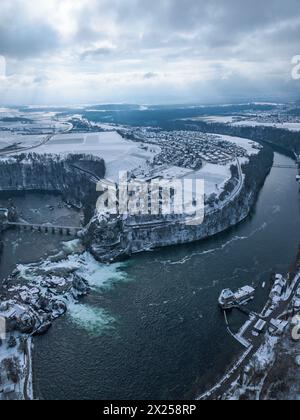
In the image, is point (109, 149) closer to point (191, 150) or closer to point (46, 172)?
point (46, 172)

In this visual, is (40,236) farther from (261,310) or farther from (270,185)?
(270,185)

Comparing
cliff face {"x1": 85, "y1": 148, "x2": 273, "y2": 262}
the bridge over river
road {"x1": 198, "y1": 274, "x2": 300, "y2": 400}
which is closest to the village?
cliff face {"x1": 85, "y1": 148, "x2": 273, "y2": 262}

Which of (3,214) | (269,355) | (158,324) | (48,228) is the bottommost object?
(158,324)

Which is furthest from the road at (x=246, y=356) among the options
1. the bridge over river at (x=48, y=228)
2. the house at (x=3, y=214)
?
the house at (x=3, y=214)

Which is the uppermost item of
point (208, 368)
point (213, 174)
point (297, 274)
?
point (213, 174)

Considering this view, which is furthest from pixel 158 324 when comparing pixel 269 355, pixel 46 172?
pixel 46 172
